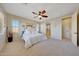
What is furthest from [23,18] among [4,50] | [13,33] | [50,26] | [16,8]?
[4,50]

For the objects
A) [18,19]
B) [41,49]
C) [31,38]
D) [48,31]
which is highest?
[18,19]

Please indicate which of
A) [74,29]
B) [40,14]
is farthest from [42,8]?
[74,29]

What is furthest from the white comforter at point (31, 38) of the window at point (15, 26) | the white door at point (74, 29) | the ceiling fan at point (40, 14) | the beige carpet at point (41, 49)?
the white door at point (74, 29)

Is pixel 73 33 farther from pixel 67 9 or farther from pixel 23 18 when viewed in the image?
pixel 23 18

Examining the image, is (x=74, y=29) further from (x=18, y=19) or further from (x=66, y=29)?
(x=18, y=19)

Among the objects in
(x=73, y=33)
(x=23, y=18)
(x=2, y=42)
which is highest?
(x=23, y=18)

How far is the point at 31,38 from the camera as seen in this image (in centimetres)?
191

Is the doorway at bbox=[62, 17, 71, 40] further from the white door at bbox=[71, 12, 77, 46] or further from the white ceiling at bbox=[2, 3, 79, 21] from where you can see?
A: the white ceiling at bbox=[2, 3, 79, 21]

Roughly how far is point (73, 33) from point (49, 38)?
497 mm

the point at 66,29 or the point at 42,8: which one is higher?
the point at 42,8

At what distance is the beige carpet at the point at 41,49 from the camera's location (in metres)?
1.85

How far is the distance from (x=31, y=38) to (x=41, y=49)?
0.30 m

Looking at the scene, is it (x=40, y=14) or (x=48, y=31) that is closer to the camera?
(x=40, y=14)

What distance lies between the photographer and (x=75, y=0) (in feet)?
5.94
